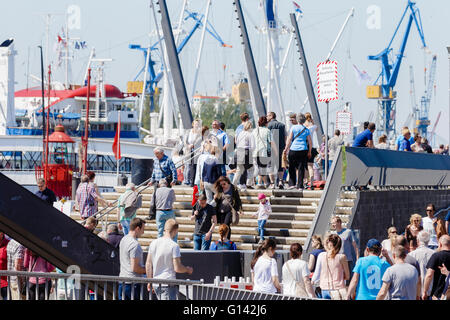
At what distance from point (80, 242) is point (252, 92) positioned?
30.1 meters

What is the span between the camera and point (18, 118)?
102m

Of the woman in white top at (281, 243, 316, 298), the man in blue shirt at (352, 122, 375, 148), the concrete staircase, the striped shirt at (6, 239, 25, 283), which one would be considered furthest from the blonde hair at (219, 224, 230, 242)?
the man in blue shirt at (352, 122, 375, 148)

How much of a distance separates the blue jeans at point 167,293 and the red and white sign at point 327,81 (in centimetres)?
909

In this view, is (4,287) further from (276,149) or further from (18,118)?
(18,118)

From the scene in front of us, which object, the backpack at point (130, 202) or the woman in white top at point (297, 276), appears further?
Result: the backpack at point (130, 202)

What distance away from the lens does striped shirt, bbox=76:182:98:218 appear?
21.0 meters

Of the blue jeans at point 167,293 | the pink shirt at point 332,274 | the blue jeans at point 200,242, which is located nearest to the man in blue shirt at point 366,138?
the blue jeans at point 200,242

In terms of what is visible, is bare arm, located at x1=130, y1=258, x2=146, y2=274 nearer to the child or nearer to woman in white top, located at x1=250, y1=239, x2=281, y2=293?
woman in white top, located at x1=250, y1=239, x2=281, y2=293

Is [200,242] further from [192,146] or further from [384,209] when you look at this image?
[384,209]

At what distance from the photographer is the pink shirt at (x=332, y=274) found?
1302 centimetres

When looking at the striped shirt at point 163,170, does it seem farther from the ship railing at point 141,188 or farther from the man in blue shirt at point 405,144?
the man in blue shirt at point 405,144

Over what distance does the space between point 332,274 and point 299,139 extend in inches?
317

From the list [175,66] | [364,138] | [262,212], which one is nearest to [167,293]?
[262,212]

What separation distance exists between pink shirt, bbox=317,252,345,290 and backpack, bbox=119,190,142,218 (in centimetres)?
755
